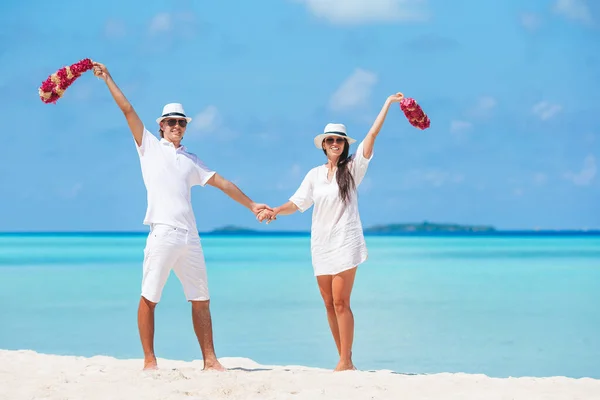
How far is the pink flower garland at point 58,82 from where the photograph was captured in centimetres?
668

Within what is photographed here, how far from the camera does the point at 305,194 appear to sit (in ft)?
23.4

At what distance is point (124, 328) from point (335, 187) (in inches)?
271

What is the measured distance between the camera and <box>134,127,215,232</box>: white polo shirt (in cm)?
656

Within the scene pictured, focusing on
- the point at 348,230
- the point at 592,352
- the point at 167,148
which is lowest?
the point at 592,352

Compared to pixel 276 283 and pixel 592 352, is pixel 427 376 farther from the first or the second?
pixel 276 283

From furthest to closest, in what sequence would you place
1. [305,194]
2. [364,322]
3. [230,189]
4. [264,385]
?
1. [364,322]
2. [305,194]
3. [230,189]
4. [264,385]

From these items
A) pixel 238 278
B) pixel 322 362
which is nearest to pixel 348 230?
pixel 322 362

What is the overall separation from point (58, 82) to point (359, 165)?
7.84 ft

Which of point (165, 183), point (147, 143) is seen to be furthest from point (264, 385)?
point (147, 143)

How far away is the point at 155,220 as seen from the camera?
6.56 metres

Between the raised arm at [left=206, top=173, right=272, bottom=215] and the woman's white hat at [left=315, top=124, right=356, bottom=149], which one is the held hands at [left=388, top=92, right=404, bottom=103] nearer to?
the woman's white hat at [left=315, top=124, right=356, bottom=149]

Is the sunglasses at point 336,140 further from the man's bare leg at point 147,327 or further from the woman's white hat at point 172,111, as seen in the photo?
the man's bare leg at point 147,327

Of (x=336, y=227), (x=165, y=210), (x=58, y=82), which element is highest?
(x=58, y=82)

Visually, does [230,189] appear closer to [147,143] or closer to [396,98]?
[147,143]
